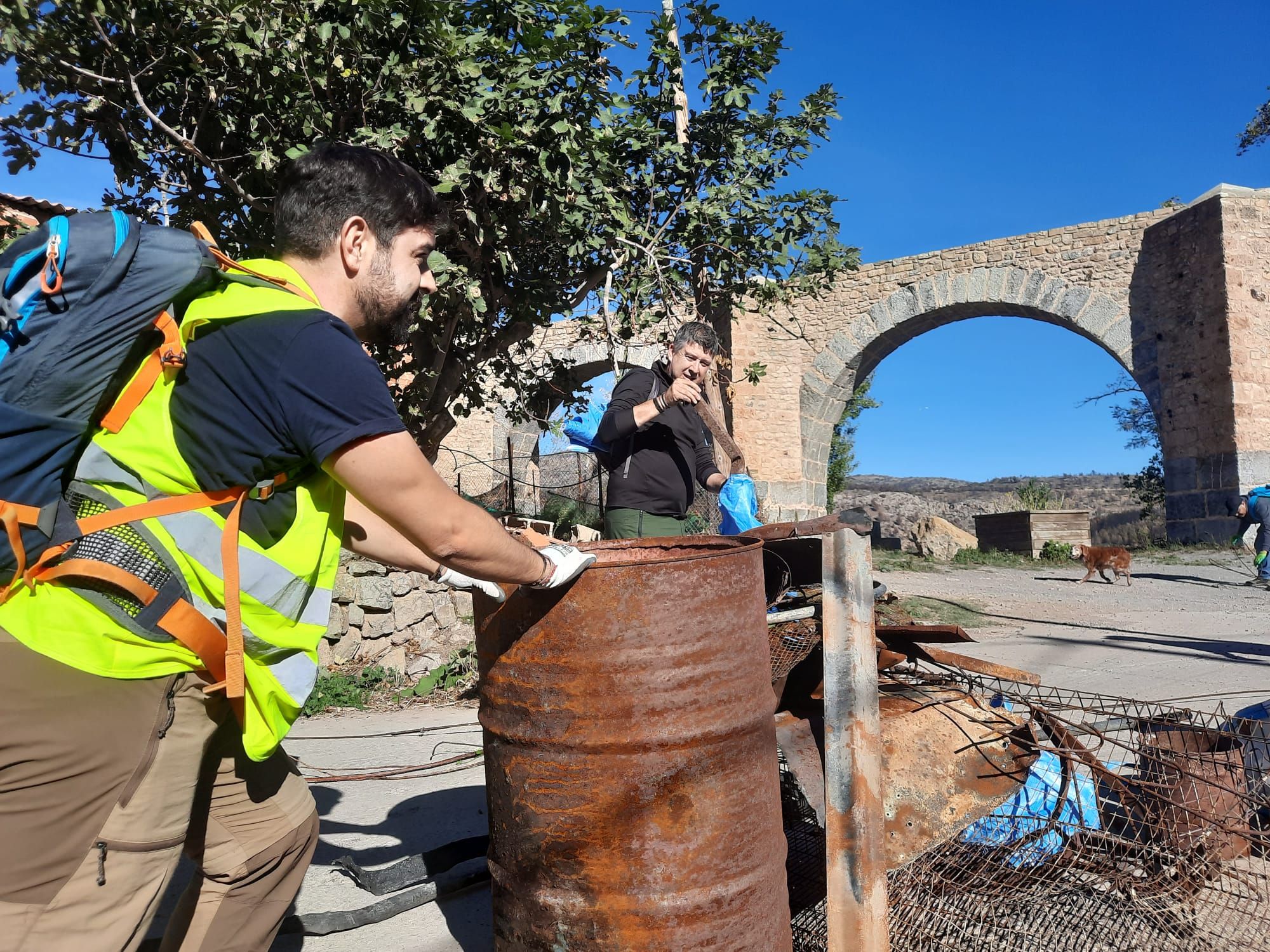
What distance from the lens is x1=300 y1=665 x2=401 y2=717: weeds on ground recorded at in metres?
5.62

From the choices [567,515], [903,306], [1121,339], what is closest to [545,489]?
[567,515]

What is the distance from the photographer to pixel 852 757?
1.95m

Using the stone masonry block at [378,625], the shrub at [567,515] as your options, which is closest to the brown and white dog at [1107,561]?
the shrub at [567,515]

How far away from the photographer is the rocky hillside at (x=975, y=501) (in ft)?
60.0

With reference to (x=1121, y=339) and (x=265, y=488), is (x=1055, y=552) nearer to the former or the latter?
(x=1121, y=339)

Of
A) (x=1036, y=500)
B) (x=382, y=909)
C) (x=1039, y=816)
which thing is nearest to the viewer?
(x=1039, y=816)

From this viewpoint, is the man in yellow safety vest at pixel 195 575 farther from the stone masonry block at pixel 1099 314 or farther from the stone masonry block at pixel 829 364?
the stone masonry block at pixel 1099 314

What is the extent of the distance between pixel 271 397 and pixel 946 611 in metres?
8.48

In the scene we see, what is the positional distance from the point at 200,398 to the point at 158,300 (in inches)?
6.2

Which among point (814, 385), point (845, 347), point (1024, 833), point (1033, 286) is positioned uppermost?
point (1033, 286)

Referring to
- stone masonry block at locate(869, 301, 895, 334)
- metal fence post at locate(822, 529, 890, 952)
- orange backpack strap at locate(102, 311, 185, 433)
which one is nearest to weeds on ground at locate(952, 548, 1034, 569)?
stone masonry block at locate(869, 301, 895, 334)

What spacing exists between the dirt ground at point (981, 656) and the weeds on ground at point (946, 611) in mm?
45

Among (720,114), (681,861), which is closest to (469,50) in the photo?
(720,114)

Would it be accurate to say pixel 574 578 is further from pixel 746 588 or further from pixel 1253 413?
pixel 1253 413
